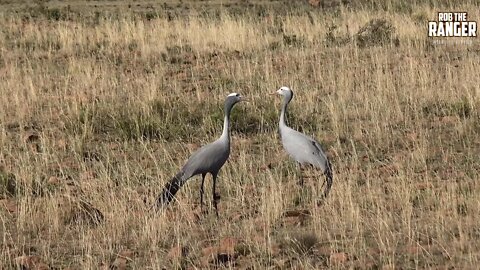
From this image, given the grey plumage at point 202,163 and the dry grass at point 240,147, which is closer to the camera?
the dry grass at point 240,147

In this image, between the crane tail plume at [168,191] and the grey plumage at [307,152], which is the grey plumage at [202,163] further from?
the grey plumage at [307,152]

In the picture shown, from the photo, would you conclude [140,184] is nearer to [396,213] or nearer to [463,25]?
[396,213]

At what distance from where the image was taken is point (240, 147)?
9.56 m

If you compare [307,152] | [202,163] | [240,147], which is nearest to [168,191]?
[202,163]

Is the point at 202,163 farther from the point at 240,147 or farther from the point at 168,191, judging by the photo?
the point at 240,147

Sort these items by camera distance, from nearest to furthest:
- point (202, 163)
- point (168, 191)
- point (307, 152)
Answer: point (168, 191) → point (202, 163) → point (307, 152)

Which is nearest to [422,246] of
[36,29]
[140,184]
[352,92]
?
[140,184]

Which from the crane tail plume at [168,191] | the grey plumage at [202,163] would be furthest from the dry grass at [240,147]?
the grey plumage at [202,163]

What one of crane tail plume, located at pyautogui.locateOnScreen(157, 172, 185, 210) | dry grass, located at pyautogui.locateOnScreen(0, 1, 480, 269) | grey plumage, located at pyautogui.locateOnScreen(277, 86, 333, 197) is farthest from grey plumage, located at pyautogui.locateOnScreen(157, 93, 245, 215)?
grey plumage, located at pyautogui.locateOnScreen(277, 86, 333, 197)

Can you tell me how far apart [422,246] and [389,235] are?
11.0 inches

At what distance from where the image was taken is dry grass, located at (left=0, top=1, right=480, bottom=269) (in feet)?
19.8

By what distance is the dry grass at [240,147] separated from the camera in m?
6.04

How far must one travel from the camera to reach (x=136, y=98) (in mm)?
12031

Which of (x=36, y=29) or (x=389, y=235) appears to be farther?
(x=36, y=29)
